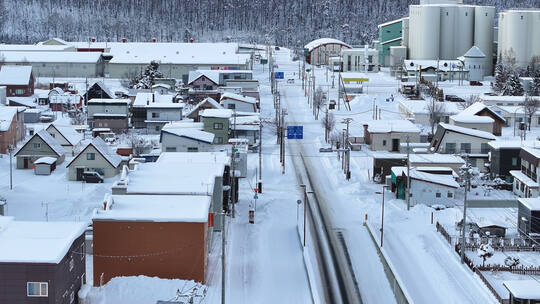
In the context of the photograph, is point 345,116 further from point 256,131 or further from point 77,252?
point 77,252

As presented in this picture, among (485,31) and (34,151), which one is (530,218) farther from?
(485,31)

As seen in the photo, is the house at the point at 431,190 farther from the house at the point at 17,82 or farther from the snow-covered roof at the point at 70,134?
the house at the point at 17,82

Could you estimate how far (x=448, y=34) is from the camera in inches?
1982

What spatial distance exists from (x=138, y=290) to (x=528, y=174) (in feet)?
36.5

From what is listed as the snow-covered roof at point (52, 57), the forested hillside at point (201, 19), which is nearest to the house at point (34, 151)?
the snow-covered roof at point (52, 57)

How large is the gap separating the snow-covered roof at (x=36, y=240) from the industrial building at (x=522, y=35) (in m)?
37.7

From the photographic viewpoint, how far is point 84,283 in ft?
43.4

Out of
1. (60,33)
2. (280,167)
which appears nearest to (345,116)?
(280,167)

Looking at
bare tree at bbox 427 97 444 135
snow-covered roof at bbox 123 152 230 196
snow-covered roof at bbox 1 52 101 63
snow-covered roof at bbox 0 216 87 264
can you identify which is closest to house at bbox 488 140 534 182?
snow-covered roof at bbox 123 152 230 196

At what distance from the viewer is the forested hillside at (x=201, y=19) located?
246 feet

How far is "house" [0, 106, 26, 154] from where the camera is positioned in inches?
1053

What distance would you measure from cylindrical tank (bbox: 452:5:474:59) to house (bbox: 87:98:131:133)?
24.5 metres

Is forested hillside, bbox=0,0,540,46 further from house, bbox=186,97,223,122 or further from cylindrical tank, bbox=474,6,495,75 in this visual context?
house, bbox=186,97,223,122

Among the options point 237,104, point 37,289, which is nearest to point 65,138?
point 237,104
